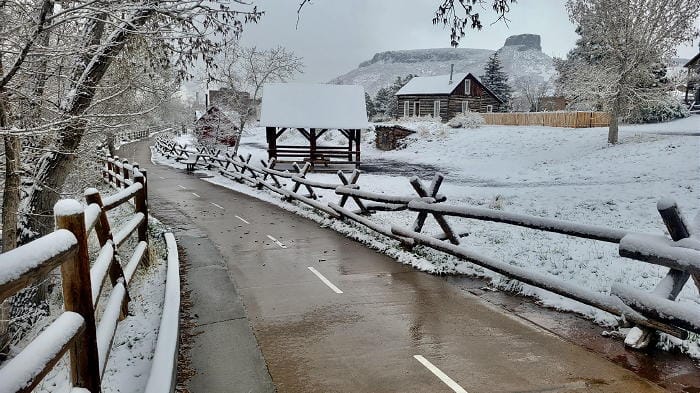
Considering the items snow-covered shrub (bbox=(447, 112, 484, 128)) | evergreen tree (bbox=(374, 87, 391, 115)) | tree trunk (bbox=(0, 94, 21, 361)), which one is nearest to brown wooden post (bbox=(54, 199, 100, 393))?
tree trunk (bbox=(0, 94, 21, 361))

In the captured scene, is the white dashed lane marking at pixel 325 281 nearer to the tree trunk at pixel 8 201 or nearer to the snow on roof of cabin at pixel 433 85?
the tree trunk at pixel 8 201

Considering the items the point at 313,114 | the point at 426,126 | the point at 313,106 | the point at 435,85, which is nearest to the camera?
the point at 313,114

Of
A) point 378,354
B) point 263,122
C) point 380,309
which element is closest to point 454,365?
point 378,354

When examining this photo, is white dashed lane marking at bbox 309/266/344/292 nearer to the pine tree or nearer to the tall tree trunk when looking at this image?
the tall tree trunk

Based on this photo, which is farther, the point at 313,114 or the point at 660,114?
the point at 660,114

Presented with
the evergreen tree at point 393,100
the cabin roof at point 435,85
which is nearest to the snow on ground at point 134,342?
the cabin roof at point 435,85

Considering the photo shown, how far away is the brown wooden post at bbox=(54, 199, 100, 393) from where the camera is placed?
2.88 meters

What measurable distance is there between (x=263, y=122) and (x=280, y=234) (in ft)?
76.4

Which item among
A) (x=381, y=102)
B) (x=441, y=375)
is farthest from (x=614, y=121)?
(x=381, y=102)

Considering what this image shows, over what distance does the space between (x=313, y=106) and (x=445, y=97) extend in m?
29.3

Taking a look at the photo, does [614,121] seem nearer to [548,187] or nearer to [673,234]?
[548,187]

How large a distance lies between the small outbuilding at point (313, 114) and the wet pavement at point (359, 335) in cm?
2480

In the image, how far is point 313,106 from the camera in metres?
36.4

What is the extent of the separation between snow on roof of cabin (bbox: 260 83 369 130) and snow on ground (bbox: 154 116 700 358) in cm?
440
